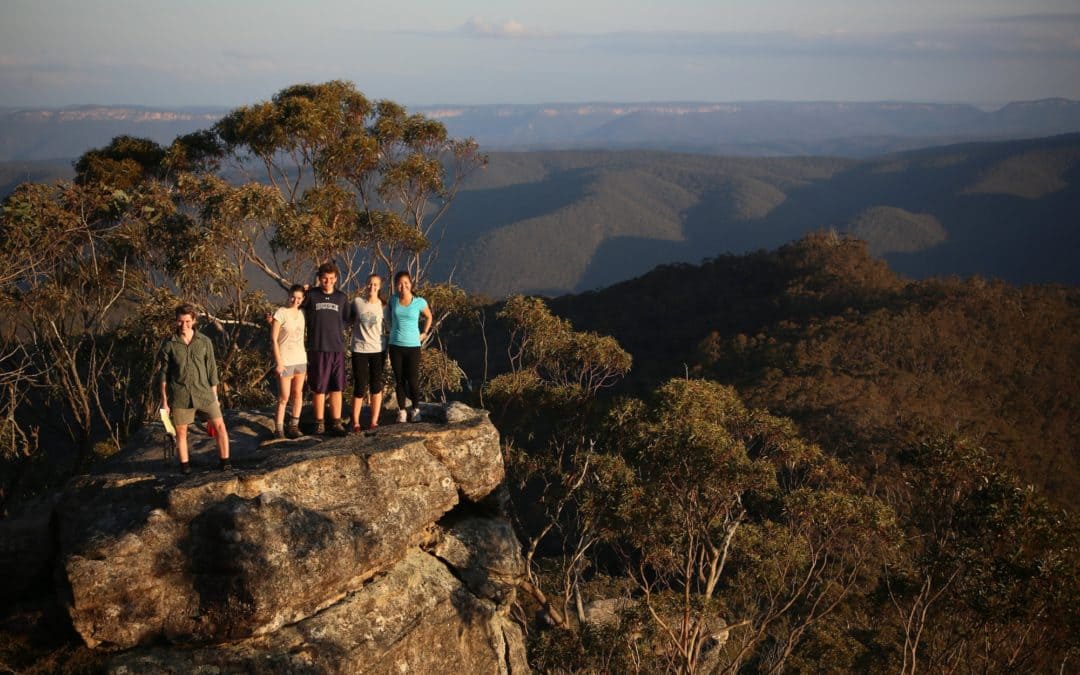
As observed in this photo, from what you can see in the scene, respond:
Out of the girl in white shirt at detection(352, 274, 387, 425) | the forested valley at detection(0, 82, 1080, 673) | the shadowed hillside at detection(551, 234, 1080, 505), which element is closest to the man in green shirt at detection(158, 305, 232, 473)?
the girl in white shirt at detection(352, 274, 387, 425)

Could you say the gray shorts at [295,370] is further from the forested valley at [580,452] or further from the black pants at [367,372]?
the forested valley at [580,452]

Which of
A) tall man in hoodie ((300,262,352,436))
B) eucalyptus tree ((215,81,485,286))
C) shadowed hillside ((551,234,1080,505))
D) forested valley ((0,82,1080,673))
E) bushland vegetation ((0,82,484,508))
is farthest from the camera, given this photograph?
shadowed hillside ((551,234,1080,505))

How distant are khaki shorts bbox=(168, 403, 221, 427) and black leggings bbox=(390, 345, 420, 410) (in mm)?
2341

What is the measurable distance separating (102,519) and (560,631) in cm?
759

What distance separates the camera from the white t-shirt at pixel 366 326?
10.0 metres

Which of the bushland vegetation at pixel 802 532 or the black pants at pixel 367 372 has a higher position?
the black pants at pixel 367 372

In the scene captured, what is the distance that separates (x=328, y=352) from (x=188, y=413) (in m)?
1.84

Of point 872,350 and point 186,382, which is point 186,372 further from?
point 872,350

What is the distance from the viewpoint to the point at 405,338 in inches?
407

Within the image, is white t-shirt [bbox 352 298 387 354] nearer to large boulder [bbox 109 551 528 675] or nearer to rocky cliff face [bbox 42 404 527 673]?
rocky cliff face [bbox 42 404 527 673]

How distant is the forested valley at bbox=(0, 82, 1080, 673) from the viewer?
11.0m

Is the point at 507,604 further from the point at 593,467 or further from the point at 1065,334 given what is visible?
the point at 1065,334

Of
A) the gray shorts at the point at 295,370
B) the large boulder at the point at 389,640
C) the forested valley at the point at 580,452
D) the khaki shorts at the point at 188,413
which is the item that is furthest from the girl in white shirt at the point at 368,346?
the forested valley at the point at 580,452

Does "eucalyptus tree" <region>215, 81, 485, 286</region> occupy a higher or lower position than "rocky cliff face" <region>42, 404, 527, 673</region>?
higher
